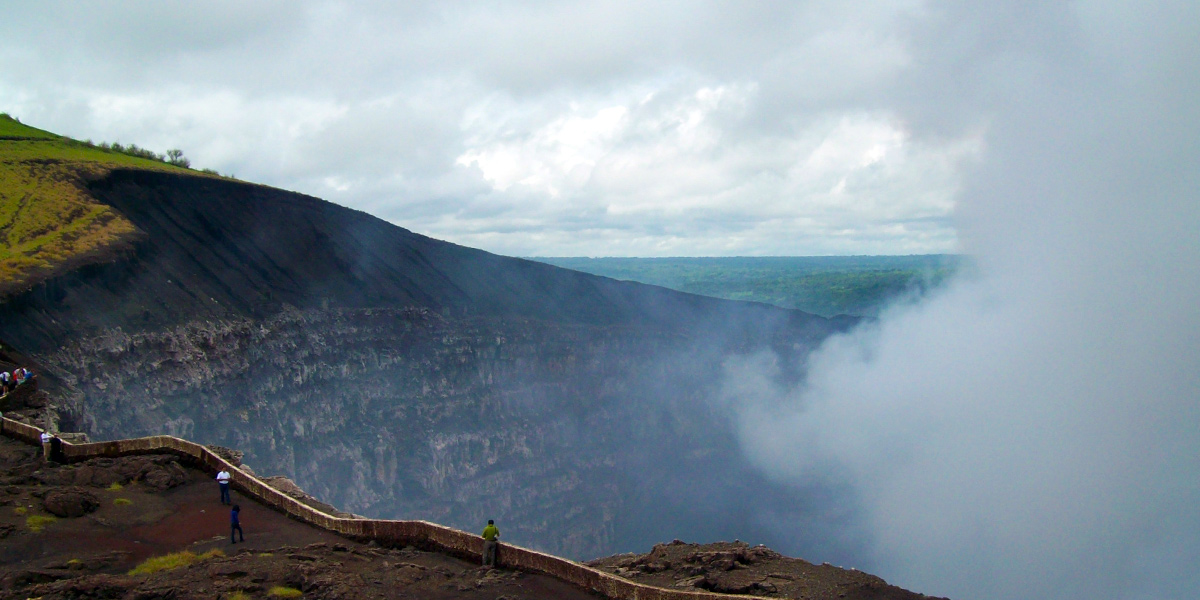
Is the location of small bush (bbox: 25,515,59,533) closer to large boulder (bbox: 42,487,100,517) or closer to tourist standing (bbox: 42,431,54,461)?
large boulder (bbox: 42,487,100,517)

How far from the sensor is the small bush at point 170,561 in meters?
20.4

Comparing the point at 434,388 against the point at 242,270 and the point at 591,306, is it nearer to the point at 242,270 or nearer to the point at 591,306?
the point at 242,270

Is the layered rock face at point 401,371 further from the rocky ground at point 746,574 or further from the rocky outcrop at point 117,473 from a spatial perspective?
the rocky ground at point 746,574

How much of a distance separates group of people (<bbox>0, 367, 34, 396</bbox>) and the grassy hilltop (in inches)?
503

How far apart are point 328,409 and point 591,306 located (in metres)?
44.1

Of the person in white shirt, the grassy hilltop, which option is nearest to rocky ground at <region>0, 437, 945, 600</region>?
the person in white shirt

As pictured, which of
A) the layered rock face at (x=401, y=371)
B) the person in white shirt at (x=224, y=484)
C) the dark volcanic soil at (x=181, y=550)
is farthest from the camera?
the layered rock face at (x=401, y=371)

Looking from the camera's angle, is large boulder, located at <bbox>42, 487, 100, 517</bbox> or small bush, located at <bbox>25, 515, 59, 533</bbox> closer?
small bush, located at <bbox>25, 515, 59, 533</bbox>

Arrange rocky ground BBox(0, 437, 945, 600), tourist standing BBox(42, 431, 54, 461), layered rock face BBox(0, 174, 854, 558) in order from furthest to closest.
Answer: layered rock face BBox(0, 174, 854, 558)
tourist standing BBox(42, 431, 54, 461)
rocky ground BBox(0, 437, 945, 600)

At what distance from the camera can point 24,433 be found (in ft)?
105

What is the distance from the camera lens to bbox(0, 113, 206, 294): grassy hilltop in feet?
190

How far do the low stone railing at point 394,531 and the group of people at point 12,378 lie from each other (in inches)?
335

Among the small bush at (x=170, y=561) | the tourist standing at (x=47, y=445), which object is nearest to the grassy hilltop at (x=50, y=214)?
the tourist standing at (x=47, y=445)

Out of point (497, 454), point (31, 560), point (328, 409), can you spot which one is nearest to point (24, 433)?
point (31, 560)
